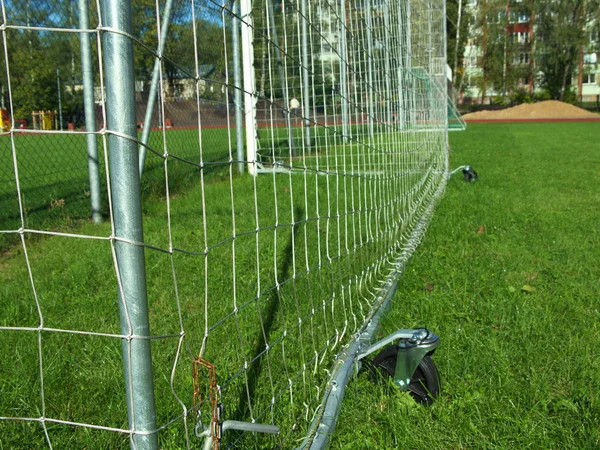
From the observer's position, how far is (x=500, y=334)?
2947mm

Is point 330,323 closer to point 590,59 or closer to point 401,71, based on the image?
point 401,71

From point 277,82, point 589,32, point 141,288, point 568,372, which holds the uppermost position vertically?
point 589,32

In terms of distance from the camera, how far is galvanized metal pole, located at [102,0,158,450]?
1.24 metres

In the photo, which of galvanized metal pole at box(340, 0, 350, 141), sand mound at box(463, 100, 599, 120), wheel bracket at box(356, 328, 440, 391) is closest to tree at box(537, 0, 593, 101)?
sand mound at box(463, 100, 599, 120)

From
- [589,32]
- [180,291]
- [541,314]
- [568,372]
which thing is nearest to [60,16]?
[180,291]

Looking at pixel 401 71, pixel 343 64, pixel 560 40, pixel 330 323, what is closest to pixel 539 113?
pixel 560 40

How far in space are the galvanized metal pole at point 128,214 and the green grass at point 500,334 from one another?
94 cm

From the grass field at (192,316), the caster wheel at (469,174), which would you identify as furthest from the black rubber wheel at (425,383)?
the caster wheel at (469,174)

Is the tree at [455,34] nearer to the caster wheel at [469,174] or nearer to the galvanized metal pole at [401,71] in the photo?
the caster wheel at [469,174]

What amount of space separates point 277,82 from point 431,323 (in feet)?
21.5

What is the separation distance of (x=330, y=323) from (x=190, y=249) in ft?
5.56

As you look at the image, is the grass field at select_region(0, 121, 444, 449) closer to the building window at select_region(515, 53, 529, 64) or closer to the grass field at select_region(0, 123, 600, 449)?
the grass field at select_region(0, 123, 600, 449)

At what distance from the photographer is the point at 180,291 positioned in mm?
3514

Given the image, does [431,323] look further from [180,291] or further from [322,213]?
[322,213]
